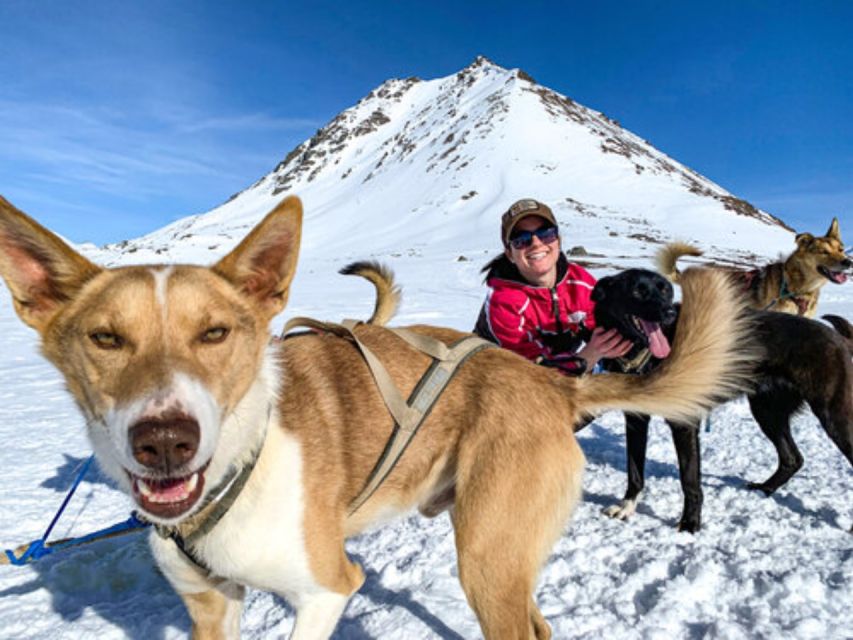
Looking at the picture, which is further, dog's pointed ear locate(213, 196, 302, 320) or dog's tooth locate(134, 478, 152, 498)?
dog's pointed ear locate(213, 196, 302, 320)

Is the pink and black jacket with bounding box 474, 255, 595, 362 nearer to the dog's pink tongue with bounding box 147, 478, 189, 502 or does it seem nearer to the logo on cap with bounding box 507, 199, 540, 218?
the logo on cap with bounding box 507, 199, 540, 218

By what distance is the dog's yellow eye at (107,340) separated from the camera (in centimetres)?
186

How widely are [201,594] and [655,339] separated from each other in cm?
332

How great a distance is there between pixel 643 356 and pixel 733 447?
6.89 ft

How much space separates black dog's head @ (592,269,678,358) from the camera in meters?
3.96

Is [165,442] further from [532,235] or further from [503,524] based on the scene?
[532,235]

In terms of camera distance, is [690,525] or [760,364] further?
[760,364]

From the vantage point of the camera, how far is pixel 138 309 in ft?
6.19

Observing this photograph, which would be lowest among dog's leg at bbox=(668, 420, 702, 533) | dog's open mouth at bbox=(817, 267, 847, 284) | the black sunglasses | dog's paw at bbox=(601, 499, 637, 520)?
dog's paw at bbox=(601, 499, 637, 520)

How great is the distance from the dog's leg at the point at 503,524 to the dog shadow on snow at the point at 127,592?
74 centimetres

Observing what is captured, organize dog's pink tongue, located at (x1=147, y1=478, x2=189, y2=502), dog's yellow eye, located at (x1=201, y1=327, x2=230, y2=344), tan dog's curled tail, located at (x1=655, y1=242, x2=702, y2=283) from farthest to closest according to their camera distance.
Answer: tan dog's curled tail, located at (x1=655, y1=242, x2=702, y2=283)
dog's yellow eye, located at (x1=201, y1=327, x2=230, y2=344)
dog's pink tongue, located at (x1=147, y1=478, x2=189, y2=502)

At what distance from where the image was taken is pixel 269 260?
2266 mm

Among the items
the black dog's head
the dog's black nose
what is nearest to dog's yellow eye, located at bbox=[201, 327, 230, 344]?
the dog's black nose

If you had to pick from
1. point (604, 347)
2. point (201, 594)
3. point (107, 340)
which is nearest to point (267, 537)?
point (201, 594)
